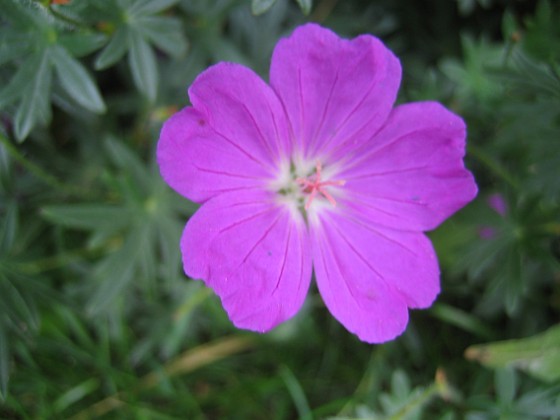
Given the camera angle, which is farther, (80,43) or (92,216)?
(92,216)

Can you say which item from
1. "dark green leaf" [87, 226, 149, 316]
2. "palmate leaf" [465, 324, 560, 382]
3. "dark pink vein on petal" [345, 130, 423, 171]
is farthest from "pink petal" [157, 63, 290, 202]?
"palmate leaf" [465, 324, 560, 382]

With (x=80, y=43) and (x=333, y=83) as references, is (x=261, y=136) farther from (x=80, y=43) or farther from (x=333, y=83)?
(x=80, y=43)

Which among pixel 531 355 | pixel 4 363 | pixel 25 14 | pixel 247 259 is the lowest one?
pixel 531 355

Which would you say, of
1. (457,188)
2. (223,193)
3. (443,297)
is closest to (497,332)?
(443,297)

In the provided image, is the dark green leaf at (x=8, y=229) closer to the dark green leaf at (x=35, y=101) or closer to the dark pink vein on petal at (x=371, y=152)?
the dark green leaf at (x=35, y=101)

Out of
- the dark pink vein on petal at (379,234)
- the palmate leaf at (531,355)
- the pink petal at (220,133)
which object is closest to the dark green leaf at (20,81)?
the pink petal at (220,133)

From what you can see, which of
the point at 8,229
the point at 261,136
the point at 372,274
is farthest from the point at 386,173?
the point at 8,229

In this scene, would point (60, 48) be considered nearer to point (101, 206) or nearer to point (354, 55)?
point (101, 206)

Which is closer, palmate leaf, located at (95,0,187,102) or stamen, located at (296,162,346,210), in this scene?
stamen, located at (296,162,346,210)

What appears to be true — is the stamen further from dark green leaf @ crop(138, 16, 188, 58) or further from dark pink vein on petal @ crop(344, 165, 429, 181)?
dark green leaf @ crop(138, 16, 188, 58)
